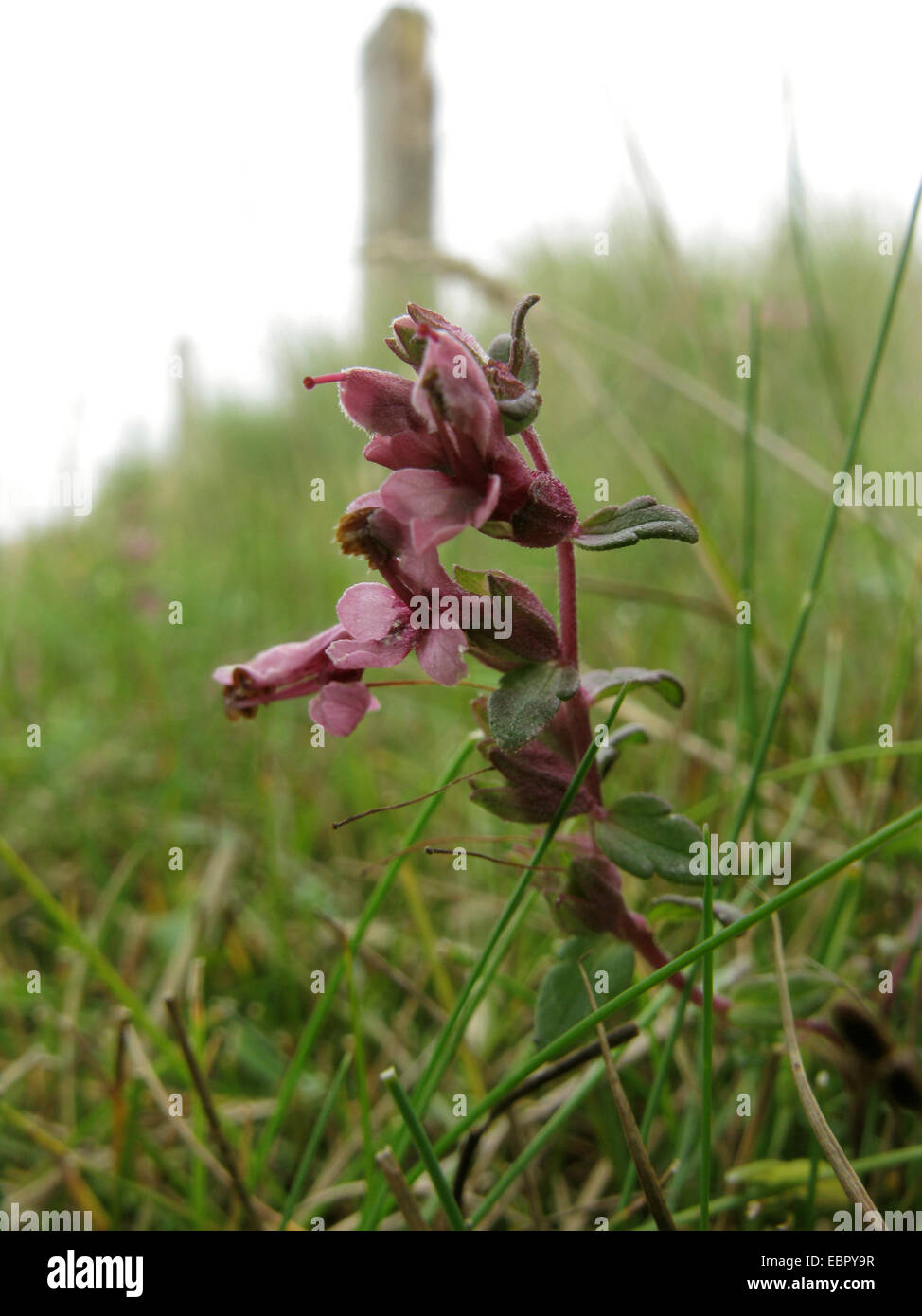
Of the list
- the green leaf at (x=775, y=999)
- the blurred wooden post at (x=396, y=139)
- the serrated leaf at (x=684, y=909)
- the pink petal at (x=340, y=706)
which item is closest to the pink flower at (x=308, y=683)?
the pink petal at (x=340, y=706)

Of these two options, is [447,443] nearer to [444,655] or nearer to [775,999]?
[444,655]

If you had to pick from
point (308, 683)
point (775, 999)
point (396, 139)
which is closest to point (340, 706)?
point (308, 683)

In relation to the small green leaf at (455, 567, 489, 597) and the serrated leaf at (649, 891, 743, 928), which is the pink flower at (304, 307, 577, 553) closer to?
the small green leaf at (455, 567, 489, 597)

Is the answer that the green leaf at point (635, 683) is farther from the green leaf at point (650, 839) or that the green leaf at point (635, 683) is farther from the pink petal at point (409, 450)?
the pink petal at point (409, 450)

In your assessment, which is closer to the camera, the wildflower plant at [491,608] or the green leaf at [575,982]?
the wildflower plant at [491,608]

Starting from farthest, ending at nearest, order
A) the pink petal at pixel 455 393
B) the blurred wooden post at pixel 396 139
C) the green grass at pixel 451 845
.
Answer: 1. the blurred wooden post at pixel 396 139
2. the green grass at pixel 451 845
3. the pink petal at pixel 455 393
